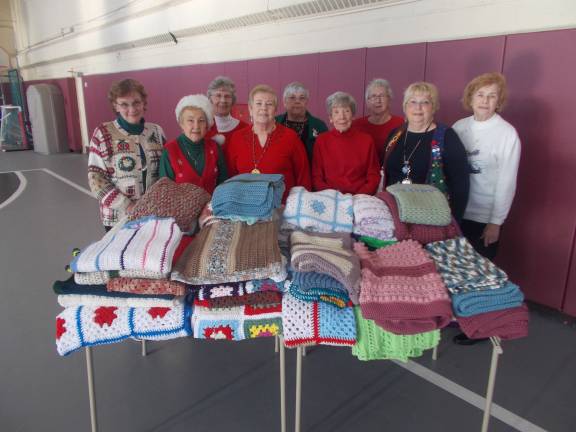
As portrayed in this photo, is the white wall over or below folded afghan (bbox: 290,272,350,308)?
over

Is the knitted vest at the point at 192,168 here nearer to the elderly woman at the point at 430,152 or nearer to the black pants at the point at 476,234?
the elderly woman at the point at 430,152

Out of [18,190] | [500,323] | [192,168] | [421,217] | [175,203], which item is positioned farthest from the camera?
[18,190]

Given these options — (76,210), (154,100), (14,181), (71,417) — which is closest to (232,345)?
(71,417)

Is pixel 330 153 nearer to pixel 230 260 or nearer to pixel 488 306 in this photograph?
pixel 230 260

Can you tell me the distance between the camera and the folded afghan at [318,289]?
1.27 meters

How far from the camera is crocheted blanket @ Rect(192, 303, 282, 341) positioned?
1.36 m

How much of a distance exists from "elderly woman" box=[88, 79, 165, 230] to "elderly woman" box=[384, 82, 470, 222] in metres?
1.28

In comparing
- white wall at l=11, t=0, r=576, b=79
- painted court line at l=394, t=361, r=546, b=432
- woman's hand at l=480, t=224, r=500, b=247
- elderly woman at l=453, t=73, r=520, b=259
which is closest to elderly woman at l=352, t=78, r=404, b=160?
elderly woman at l=453, t=73, r=520, b=259

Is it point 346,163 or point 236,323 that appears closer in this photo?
point 236,323

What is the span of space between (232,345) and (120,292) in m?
1.17

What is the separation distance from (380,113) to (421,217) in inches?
49.9

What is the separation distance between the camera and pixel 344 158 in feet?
6.82

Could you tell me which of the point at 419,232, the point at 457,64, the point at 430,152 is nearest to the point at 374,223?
the point at 419,232

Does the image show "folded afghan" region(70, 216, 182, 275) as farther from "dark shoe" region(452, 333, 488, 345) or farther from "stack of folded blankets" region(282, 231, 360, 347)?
"dark shoe" region(452, 333, 488, 345)
